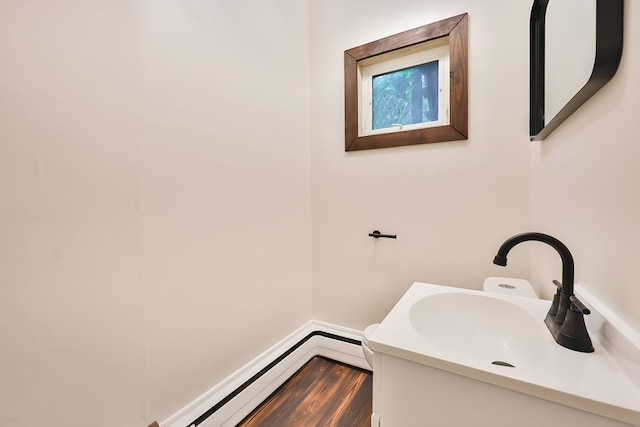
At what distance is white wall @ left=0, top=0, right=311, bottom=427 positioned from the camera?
73 centimetres

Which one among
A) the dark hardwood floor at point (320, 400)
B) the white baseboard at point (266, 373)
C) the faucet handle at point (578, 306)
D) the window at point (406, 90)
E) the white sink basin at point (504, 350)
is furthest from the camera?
the window at point (406, 90)

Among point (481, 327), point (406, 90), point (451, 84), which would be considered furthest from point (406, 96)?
point (481, 327)

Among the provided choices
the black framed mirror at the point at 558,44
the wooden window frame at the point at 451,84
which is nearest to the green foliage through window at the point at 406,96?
the wooden window frame at the point at 451,84

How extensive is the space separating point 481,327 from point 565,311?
298 millimetres

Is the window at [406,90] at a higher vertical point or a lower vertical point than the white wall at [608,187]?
higher

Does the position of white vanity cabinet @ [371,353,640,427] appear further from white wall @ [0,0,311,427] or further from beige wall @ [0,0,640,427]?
white wall @ [0,0,311,427]

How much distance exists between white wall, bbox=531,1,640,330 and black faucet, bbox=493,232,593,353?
6cm

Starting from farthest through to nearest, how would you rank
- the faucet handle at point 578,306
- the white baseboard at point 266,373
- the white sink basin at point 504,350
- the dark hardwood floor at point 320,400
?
the dark hardwood floor at point 320,400, the white baseboard at point 266,373, the faucet handle at point 578,306, the white sink basin at point 504,350

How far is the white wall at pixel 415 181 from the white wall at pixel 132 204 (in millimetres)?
428

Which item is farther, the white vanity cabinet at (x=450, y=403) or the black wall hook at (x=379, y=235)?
the black wall hook at (x=379, y=235)

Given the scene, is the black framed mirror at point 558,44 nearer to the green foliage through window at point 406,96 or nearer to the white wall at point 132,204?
the green foliage through window at point 406,96

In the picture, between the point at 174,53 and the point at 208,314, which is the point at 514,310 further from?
the point at 174,53

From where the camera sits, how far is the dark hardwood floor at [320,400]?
1301mm

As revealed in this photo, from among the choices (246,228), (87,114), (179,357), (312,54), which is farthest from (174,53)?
(179,357)
